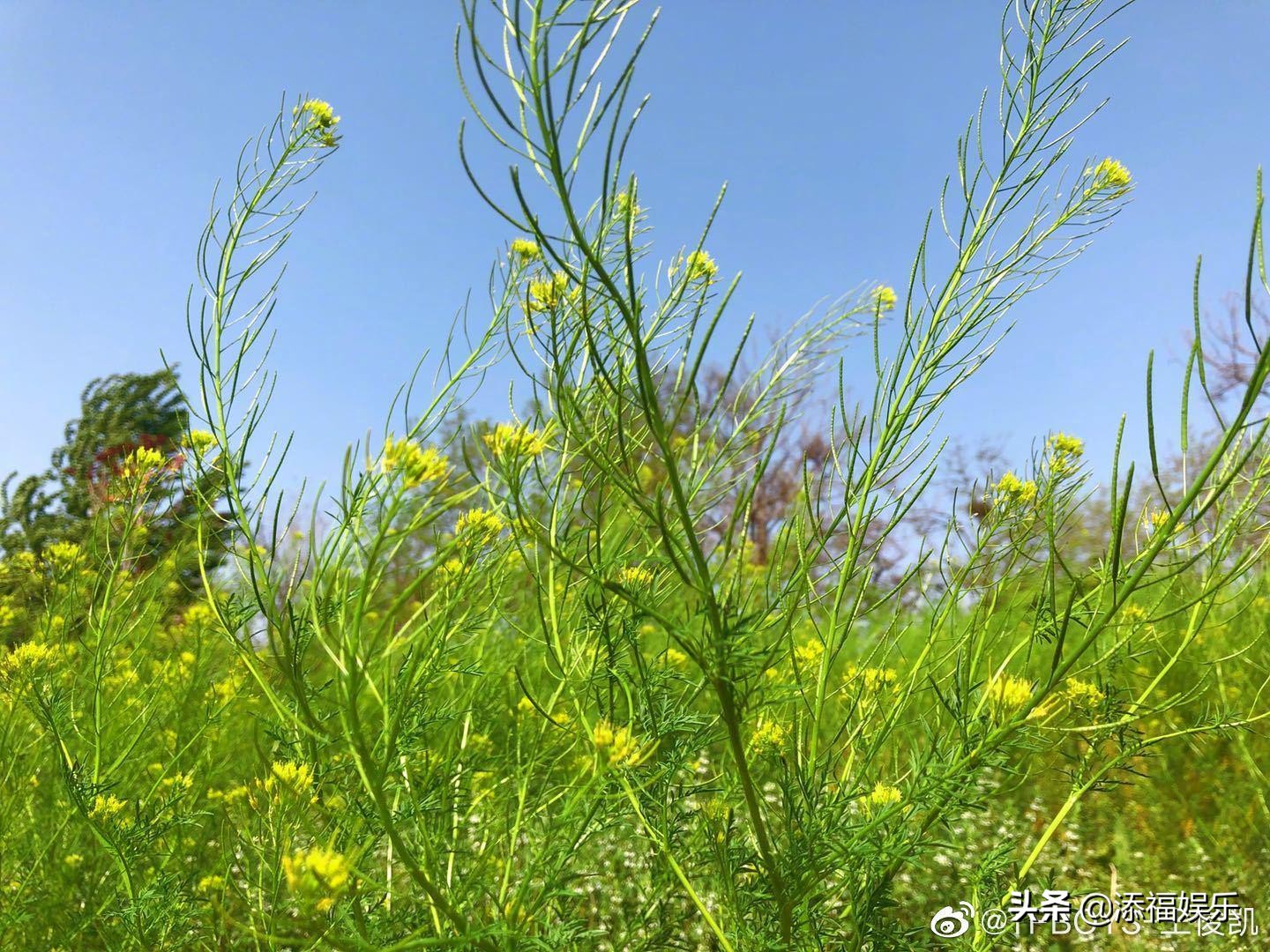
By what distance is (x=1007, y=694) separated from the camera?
3.66ft

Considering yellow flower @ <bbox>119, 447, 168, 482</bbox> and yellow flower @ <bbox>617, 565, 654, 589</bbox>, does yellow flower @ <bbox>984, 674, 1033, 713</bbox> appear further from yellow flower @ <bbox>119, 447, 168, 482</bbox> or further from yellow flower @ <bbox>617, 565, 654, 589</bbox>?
yellow flower @ <bbox>119, 447, 168, 482</bbox>

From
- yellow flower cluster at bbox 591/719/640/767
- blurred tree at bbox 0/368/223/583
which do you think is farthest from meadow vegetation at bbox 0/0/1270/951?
blurred tree at bbox 0/368/223/583

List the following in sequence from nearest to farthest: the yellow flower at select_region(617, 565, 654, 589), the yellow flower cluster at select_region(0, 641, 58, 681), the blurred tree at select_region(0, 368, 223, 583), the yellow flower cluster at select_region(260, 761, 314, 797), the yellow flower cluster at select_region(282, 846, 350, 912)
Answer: the yellow flower cluster at select_region(282, 846, 350, 912), the yellow flower cluster at select_region(260, 761, 314, 797), the yellow flower at select_region(617, 565, 654, 589), the yellow flower cluster at select_region(0, 641, 58, 681), the blurred tree at select_region(0, 368, 223, 583)

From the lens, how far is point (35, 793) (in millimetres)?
2318

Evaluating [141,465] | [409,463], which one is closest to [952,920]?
[409,463]

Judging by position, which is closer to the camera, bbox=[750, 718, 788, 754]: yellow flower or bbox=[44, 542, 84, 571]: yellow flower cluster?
→ bbox=[750, 718, 788, 754]: yellow flower

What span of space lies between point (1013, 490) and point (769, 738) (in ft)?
2.12

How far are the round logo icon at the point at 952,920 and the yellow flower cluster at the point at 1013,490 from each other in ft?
2.55

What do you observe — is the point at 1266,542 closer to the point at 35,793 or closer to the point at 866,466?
the point at 866,466

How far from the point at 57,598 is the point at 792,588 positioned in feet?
7.46

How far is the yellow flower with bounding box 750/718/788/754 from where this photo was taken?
1.46 metres

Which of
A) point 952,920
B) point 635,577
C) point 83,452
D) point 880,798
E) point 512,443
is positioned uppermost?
point 83,452

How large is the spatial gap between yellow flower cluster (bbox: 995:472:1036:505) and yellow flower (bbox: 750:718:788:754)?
60 cm

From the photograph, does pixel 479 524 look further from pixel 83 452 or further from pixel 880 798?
pixel 83 452
